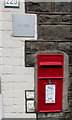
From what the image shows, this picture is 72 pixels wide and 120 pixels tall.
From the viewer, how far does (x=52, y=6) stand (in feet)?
11.1

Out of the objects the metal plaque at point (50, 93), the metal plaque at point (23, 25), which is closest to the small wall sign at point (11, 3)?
the metal plaque at point (23, 25)

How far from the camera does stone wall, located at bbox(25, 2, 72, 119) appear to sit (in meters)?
3.39

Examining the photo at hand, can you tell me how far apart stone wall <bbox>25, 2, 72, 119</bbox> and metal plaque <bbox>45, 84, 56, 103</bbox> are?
501mm

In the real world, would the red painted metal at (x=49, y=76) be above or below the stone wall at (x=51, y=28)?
below

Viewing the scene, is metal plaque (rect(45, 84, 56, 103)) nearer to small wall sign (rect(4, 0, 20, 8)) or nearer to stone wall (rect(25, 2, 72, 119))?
stone wall (rect(25, 2, 72, 119))

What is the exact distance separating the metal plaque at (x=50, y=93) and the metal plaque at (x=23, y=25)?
3.08ft

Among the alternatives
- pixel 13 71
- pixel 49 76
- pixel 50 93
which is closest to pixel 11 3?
pixel 13 71

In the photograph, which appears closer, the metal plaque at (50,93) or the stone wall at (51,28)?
the metal plaque at (50,93)

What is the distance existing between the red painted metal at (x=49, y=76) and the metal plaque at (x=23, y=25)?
0.49 metres

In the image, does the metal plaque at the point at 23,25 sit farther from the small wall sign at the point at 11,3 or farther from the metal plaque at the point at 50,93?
the metal plaque at the point at 50,93

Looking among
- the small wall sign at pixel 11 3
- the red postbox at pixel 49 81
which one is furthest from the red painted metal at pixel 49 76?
the small wall sign at pixel 11 3

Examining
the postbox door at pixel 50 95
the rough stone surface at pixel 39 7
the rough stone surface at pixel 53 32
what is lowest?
the postbox door at pixel 50 95

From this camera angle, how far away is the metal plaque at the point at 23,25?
3355 millimetres

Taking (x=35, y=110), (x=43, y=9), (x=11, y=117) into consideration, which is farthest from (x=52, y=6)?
(x=11, y=117)
